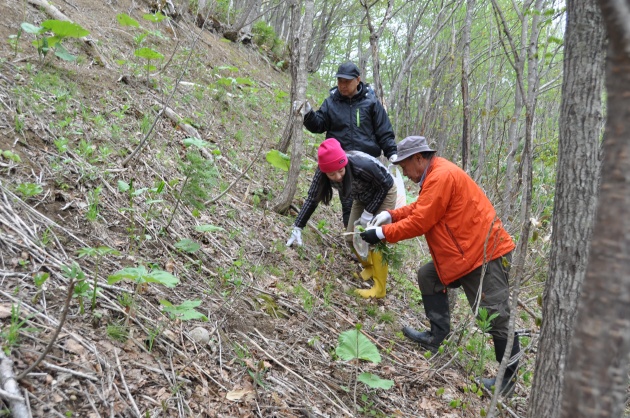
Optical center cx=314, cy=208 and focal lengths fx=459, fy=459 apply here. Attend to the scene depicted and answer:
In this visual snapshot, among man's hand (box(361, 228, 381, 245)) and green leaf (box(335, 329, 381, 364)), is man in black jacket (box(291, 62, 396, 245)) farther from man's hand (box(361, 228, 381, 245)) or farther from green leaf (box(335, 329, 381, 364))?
green leaf (box(335, 329, 381, 364))

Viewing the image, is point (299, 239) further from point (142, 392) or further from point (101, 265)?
point (142, 392)

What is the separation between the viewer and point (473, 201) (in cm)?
351

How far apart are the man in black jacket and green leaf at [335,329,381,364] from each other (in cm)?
191

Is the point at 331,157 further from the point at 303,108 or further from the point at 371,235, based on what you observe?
the point at 303,108

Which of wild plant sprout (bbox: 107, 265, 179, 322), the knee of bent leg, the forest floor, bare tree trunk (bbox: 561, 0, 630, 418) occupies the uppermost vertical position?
bare tree trunk (bbox: 561, 0, 630, 418)

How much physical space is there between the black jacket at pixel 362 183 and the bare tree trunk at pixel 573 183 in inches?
91.5

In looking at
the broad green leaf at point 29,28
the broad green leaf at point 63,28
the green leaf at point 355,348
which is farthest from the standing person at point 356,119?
the broad green leaf at point 29,28

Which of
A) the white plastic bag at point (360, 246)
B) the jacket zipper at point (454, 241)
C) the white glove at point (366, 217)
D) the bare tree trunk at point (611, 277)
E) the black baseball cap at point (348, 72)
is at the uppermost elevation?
the black baseball cap at point (348, 72)

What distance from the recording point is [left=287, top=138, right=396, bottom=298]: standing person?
13.7ft

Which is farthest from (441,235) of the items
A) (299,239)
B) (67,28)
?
(67,28)

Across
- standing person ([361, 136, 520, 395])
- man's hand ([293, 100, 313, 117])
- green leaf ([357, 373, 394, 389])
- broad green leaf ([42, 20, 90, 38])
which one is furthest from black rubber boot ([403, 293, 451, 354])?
broad green leaf ([42, 20, 90, 38])

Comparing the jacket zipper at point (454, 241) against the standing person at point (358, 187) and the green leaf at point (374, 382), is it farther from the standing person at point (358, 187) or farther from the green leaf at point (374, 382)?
the green leaf at point (374, 382)

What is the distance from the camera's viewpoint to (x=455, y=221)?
3.55 meters

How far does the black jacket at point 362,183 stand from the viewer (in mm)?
4402
